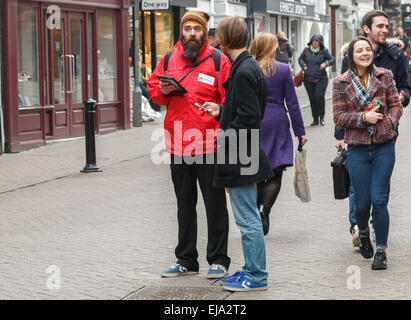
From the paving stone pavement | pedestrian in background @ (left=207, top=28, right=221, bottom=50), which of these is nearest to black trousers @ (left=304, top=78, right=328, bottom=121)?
the paving stone pavement

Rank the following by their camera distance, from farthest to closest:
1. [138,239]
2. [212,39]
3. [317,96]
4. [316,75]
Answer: [316,75] < [317,96] < [212,39] < [138,239]

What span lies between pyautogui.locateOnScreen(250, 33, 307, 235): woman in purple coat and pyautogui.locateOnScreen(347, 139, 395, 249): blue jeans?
135 centimetres

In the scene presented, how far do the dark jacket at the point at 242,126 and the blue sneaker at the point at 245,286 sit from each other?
2.09ft

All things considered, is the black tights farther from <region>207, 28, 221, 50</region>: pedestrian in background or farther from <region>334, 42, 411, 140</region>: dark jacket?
<region>207, 28, 221, 50</region>: pedestrian in background

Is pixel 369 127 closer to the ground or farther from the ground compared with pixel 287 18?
closer to the ground

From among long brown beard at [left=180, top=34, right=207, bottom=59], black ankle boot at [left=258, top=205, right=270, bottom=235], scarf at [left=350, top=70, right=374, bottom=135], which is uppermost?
long brown beard at [left=180, top=34, right=207, bottom=59]

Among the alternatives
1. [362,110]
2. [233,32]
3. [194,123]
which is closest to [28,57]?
[194,123]

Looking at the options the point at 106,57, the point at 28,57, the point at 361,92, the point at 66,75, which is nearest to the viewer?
the point at 361,92

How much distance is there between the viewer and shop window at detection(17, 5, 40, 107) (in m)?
15.6

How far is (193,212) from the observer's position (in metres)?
6.69

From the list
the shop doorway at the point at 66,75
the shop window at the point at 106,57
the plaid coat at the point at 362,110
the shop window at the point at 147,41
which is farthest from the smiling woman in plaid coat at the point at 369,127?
the shop window at the point at 147,41

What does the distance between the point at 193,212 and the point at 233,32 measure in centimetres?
141

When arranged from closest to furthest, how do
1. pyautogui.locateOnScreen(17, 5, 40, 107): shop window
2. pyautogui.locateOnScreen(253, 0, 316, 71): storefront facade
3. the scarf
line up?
1. the scarf
2. pyautogui.locateOnScreen(17, 5, 40, 107): shop window
3. pyautogui.locateOnScreen(253, 0, 316, 71): storefront facade

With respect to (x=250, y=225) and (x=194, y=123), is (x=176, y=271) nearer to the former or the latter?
(x=250, y=225)
